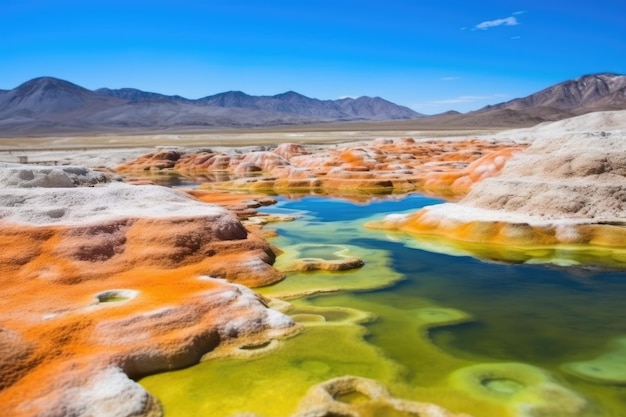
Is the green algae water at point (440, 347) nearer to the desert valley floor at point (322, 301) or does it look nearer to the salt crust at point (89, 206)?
the desert valley floor at point (322, 301)

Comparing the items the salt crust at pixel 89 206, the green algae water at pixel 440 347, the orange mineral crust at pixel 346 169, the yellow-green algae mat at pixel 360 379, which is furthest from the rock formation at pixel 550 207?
the orange mineral crust at pixel 346 169

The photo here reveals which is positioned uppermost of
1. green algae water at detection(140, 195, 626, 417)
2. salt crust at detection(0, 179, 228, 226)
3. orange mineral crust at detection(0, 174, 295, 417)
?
salt crust at detection(0, 179, 228, 226)

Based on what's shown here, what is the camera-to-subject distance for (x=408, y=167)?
50.0 metres

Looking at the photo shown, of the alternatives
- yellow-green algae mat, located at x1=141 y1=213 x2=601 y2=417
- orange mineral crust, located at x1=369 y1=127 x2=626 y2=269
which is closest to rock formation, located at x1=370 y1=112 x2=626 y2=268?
orange mineral crust, located at x1=369 y1=127 x2=626 y2=269

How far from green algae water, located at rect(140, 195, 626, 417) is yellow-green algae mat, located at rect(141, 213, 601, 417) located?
23 millimetres

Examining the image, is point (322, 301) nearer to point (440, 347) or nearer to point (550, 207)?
point (440, 347)

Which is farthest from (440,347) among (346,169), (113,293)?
(346,169)

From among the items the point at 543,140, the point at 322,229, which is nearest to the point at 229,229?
the point at 322,229

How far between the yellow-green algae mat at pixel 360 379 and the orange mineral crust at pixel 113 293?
0.57 meters

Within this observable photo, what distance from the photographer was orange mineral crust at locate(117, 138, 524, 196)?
41.6 meters

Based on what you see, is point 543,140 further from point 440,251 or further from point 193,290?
point 193,290

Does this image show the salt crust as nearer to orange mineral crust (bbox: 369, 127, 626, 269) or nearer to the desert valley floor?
the desert valley floor

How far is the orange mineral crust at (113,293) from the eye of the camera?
357 inches

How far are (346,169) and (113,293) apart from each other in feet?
119
